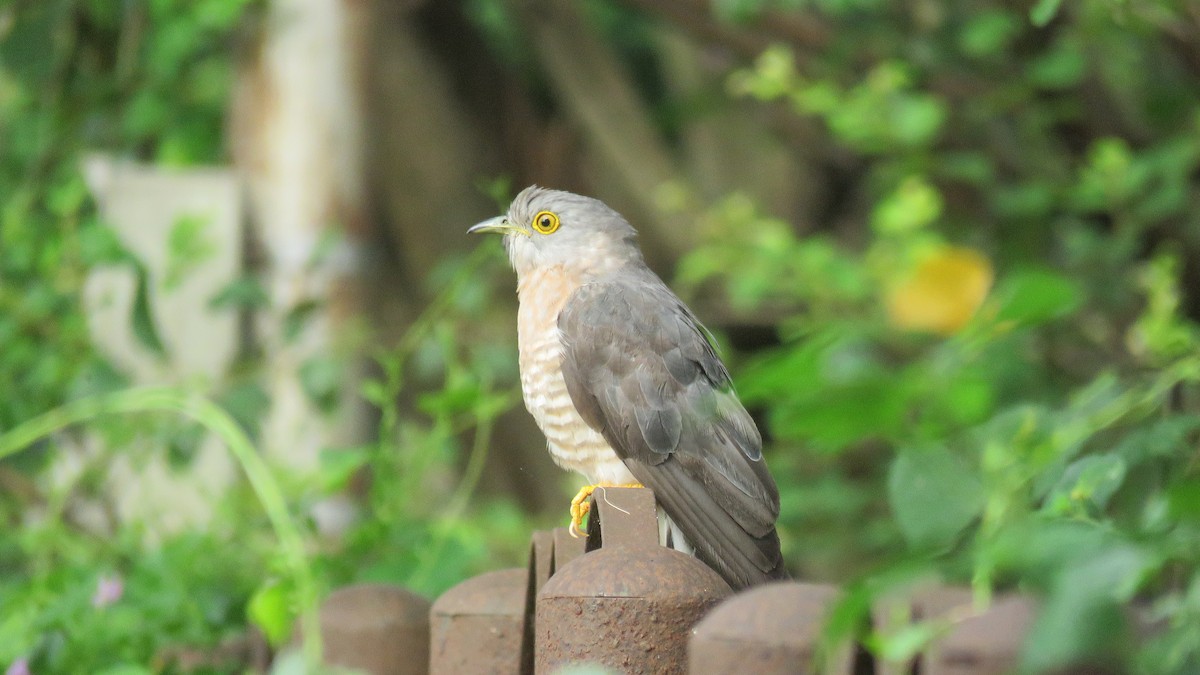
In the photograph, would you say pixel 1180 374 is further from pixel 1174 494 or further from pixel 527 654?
pixel 527 654

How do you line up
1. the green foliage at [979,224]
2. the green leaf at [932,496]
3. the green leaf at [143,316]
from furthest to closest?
1. the green foliage at [979,224]
2. the green leaf at [143,316]
3. the green leaf at [932,496]

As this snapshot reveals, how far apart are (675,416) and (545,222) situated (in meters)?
0.67

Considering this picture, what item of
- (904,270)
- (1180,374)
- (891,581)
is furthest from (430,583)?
(904,270)

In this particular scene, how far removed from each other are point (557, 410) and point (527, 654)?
103 cm

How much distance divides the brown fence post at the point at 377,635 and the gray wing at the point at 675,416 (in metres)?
0.57

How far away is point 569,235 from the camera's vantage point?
2.77 meters

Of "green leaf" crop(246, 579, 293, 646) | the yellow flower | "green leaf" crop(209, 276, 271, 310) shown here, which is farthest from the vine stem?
the yellow flower

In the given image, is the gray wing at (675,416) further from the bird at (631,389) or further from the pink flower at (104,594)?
the pink flower at (104,594)

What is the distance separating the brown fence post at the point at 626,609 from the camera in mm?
1206

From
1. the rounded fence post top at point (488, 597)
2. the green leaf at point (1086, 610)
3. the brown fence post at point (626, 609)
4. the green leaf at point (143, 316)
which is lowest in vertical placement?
the green leaf at point (1086, 610)

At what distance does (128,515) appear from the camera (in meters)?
3.75

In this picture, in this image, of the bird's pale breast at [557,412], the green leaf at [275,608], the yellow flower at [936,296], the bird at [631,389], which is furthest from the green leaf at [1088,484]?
the yellow flower at [936,296]

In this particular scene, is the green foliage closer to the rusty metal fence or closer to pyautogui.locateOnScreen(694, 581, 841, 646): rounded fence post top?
the rusty metal fence

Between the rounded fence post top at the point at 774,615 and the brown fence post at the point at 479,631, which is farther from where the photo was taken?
the brown fence post at the point at 479,631
